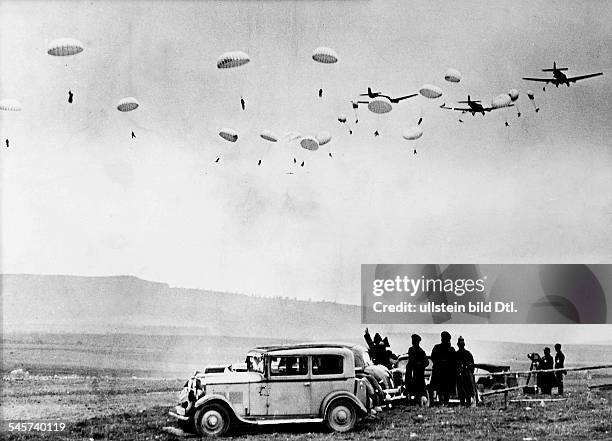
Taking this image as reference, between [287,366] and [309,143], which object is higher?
[309,143]

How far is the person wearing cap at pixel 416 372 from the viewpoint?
7781 millimetres

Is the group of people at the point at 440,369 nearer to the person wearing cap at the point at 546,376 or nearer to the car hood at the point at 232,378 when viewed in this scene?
the person wearing cap at the point at 546,376

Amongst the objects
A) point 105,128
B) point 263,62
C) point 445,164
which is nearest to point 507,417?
point 445,164

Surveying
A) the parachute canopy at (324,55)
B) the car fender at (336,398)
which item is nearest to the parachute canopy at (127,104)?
the parachute canopy at (324,55)

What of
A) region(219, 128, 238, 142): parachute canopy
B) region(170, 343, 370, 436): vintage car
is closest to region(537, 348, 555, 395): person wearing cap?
region(170, 343, 370, 436): vintage car

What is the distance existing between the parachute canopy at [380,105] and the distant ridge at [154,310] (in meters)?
2.16

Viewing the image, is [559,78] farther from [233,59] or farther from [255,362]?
[255,362]

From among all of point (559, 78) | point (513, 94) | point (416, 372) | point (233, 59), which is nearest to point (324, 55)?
point (233, 59)

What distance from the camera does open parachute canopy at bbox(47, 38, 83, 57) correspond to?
7793 millimetres

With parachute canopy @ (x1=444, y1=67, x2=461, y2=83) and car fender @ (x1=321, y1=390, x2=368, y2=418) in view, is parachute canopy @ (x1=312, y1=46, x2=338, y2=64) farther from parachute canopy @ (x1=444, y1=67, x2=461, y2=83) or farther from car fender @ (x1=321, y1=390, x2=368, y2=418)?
car fender @ (x1=321, y1=390, x2=368, y2=418)

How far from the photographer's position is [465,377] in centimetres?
777

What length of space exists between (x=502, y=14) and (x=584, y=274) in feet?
9.73

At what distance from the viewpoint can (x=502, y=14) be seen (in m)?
8.26

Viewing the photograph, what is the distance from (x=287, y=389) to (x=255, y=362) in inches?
16.3
